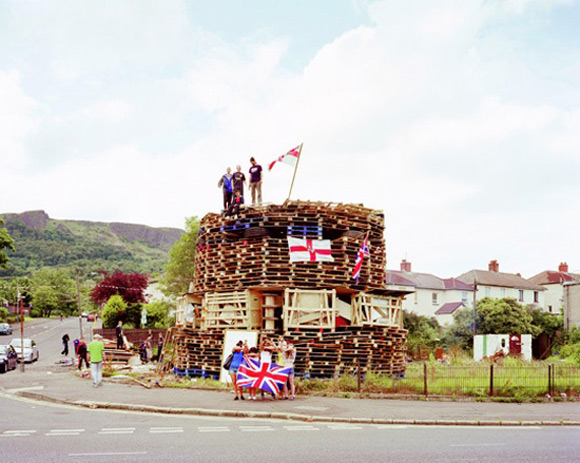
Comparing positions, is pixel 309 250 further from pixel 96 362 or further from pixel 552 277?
pixel 552 277

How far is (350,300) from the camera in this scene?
2569 cm

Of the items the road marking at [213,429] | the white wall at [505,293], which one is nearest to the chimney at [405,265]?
the white wall at [505,293]

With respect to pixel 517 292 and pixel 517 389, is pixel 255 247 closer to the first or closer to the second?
pixel 517 389

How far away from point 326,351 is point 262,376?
486cm

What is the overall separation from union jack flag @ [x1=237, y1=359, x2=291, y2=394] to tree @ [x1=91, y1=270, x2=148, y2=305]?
4560 centimetres

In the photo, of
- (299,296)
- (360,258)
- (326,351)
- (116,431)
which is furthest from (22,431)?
(360,258)

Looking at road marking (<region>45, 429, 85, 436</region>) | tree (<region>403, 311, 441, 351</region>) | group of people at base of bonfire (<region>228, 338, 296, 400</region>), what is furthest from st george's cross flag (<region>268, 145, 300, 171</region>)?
tree (<region>403, 311, 441, 351</region>)

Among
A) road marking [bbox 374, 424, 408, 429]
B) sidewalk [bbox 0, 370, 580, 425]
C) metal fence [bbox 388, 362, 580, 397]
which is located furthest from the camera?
metal fence [bbox 388, 362, 580, 397]

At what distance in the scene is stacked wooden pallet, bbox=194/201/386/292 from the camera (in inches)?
953

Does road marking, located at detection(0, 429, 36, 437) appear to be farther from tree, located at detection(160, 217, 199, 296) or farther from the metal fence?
tree, located at detection(160, 217, 199, 296)

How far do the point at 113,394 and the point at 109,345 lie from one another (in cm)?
1723

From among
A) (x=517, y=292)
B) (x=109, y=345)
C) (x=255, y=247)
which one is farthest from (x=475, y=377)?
(x=517, y=292)

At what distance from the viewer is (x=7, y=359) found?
1192 inches

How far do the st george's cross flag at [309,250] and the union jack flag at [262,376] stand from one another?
647cm
